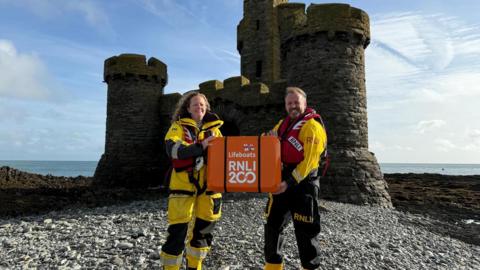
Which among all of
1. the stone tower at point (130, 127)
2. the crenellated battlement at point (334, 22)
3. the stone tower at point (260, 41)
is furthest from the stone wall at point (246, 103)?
the stone tower at point (130, 127)

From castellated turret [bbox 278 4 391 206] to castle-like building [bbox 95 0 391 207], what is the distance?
35 mm

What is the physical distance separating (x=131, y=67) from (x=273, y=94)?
897 centimetres

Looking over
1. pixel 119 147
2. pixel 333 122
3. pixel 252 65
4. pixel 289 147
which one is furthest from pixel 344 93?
pixel 119 147

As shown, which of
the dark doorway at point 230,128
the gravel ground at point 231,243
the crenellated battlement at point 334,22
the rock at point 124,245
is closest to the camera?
the gravel ground at point 231,243

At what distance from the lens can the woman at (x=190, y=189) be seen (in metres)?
3.53

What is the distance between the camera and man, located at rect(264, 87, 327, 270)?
349 cm

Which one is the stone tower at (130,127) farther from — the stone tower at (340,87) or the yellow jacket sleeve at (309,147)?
the yellow jacket sleeve at (309,147)

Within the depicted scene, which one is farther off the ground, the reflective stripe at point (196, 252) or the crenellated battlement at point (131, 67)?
the crenellated battlement at point (131, 67)

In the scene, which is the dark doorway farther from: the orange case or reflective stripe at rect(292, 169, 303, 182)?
reflective stripe at rect(292, 169, 303, 182)

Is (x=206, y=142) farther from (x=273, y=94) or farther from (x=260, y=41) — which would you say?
(x=260, y=41)

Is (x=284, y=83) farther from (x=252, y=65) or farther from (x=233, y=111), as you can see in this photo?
(x=252, y=65)

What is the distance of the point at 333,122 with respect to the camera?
39.5 ft

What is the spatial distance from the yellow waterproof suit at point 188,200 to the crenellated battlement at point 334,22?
32.5ft

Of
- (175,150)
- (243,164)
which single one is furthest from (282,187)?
(175,150)
